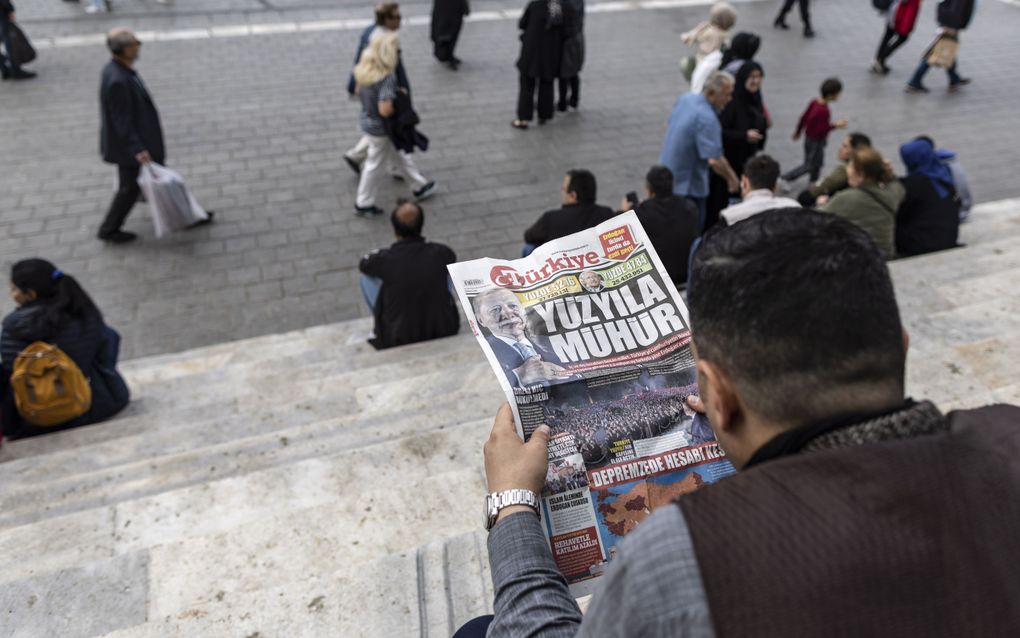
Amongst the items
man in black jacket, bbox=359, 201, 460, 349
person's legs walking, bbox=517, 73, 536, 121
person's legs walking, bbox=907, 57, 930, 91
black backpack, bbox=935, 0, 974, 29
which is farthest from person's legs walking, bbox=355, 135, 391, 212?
black backpack, bbox=935, 0, 974, 29

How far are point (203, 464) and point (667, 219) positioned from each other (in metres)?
3.19

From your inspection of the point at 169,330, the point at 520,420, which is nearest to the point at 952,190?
the point at 520,420

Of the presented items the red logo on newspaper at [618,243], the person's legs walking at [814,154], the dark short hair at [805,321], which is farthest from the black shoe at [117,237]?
the dark short hair at [805,321]

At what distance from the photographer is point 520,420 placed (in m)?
1.66

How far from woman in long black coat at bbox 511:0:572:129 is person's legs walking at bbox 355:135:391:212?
235cm

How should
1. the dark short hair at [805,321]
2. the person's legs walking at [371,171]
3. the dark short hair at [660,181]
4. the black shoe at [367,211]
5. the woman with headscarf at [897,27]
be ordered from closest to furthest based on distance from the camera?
the dark short hair at [805,321] < the dark short hair at [660,181] < the person's legs walking at [371,171] < the black shoe at [367,211] < the woman with headscarf at [897,27]

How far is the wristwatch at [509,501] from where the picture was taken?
1489mm

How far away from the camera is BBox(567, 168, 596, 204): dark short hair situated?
4777 mm

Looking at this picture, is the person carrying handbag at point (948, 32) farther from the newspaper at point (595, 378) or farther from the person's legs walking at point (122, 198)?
the newspaper at point (595, 378)

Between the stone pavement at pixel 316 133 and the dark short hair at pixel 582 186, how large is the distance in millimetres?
2011

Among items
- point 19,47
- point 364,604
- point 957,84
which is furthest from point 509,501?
point 957,84

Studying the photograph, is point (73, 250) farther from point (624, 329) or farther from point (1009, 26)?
point (1009, 26)

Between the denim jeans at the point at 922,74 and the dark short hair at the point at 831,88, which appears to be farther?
the denim jeans at the point at 922,74

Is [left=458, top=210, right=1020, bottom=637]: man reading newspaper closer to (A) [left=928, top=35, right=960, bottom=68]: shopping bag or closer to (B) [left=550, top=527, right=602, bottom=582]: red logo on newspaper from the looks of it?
(B) [left=550, top=527, right=602, bottom=582]: red logo on newspaper
